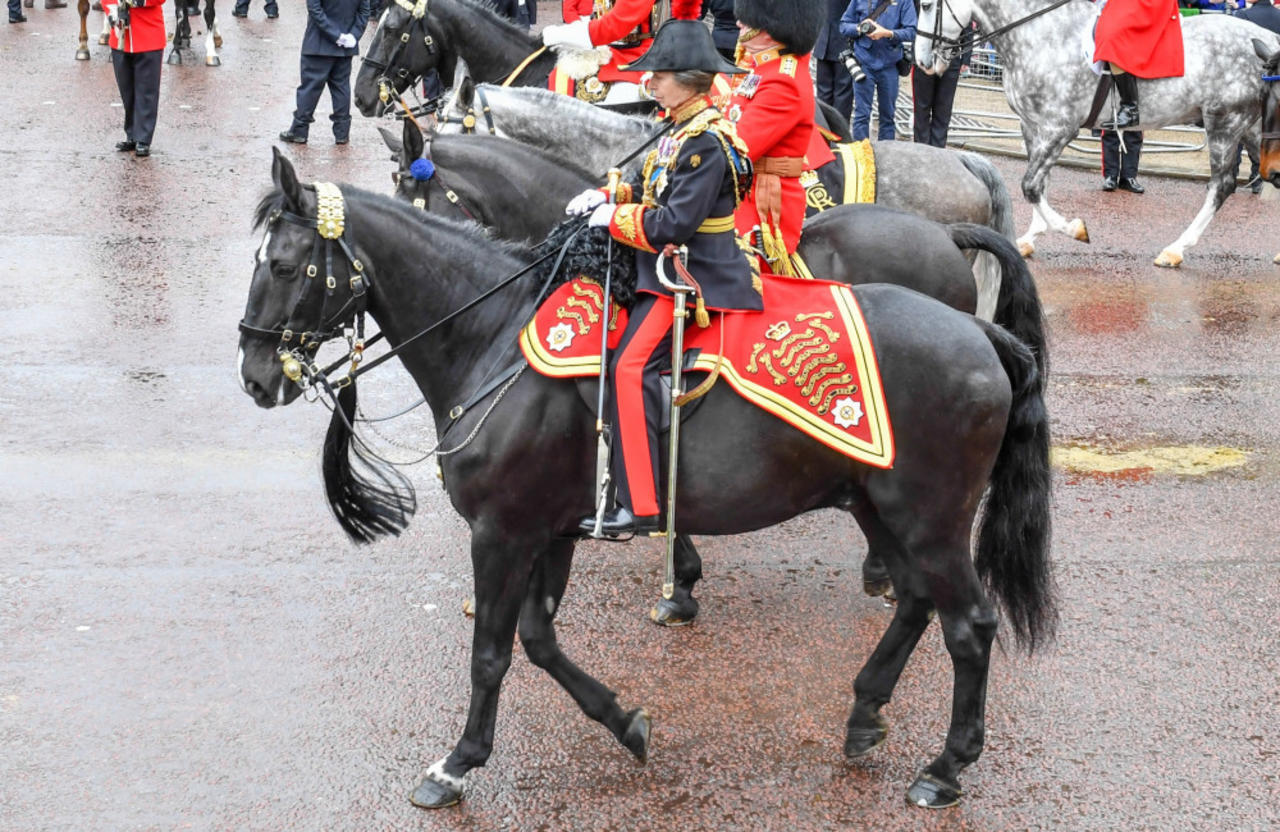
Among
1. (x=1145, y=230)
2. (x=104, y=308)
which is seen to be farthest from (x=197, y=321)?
(x=1145, y=230)

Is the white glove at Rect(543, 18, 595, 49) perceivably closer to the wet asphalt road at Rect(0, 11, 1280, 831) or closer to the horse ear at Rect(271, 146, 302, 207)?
the wet asphalt road at Rect(0, 11, 1280, 831)

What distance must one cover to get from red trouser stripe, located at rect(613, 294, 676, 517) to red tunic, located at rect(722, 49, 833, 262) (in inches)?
56.7

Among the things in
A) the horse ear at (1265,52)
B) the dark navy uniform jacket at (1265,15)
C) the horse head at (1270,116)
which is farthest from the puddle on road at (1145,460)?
the dark navy uniform jacket at (1265,15)

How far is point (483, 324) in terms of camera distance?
4.69m

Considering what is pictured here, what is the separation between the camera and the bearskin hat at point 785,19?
5.64m

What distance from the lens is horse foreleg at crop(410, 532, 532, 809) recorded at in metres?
4.52

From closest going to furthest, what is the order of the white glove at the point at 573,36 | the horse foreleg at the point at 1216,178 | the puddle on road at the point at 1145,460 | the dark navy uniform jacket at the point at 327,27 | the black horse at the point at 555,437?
the black horse at the point at 555,437
the puddle on road at the point at 1145,460
the white glove at the point at 573,36
the horse foreleg at the point at 1216,178
the dark navy uniform jacket at the point at 327,27

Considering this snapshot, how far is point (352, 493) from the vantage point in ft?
16.2

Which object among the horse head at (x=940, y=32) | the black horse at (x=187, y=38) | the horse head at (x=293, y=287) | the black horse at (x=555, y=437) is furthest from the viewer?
the black horse at (x=187, y=38)

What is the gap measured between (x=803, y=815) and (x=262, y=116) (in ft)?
40.8

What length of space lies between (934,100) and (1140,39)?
8.41 feet

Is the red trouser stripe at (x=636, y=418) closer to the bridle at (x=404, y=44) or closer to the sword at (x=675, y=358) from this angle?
the sword at (x=675, y=358)

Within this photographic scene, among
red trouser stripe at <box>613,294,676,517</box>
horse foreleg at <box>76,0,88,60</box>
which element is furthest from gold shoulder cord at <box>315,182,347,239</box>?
horse foreleg at <box>76,0,88,60</box>

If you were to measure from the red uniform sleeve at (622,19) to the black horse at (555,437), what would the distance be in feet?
12.0
